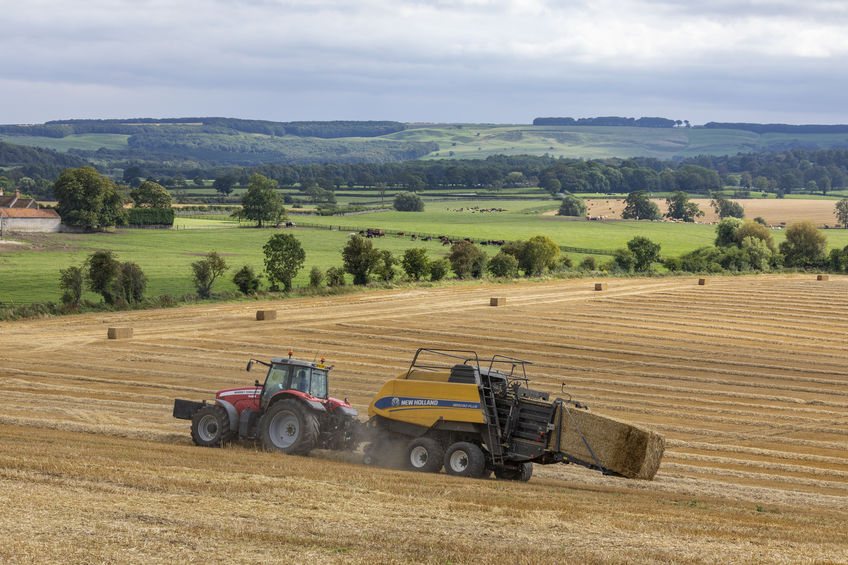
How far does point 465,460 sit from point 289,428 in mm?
3622

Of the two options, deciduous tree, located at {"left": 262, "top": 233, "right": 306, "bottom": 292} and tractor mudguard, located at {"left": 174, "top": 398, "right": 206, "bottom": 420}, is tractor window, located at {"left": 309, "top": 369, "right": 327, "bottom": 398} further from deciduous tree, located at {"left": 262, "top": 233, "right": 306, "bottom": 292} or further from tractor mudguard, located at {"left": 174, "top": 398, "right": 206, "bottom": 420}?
deciduous tree, located at {"left": 262, "top": 233, "right": 306, "bottom": 292}

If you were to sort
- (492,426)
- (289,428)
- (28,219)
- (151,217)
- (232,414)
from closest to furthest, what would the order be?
(492,426)
(289,428)
(232,414)
(28,219)
(151,217)

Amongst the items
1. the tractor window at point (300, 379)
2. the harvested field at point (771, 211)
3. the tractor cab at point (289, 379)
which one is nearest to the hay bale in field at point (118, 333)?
the tractor cab at point (289, 379)

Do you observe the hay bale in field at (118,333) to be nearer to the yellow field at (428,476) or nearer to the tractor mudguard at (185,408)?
the yellow field at (428,476)

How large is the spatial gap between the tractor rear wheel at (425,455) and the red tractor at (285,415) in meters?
1.50

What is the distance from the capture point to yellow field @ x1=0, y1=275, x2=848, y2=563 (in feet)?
45.0

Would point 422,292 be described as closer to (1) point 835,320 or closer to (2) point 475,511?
(1) point 835,320

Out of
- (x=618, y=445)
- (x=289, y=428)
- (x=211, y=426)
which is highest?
(x=618, y=445)

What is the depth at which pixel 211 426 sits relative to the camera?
2238 cm

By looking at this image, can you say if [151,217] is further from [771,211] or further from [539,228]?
[771,211]

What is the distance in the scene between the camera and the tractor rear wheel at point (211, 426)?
21938 mm

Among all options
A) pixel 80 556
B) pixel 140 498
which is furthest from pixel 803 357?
pixel 80 556

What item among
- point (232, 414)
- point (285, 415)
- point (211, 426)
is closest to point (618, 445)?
point (285, 415)

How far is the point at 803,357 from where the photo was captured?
142 ft
